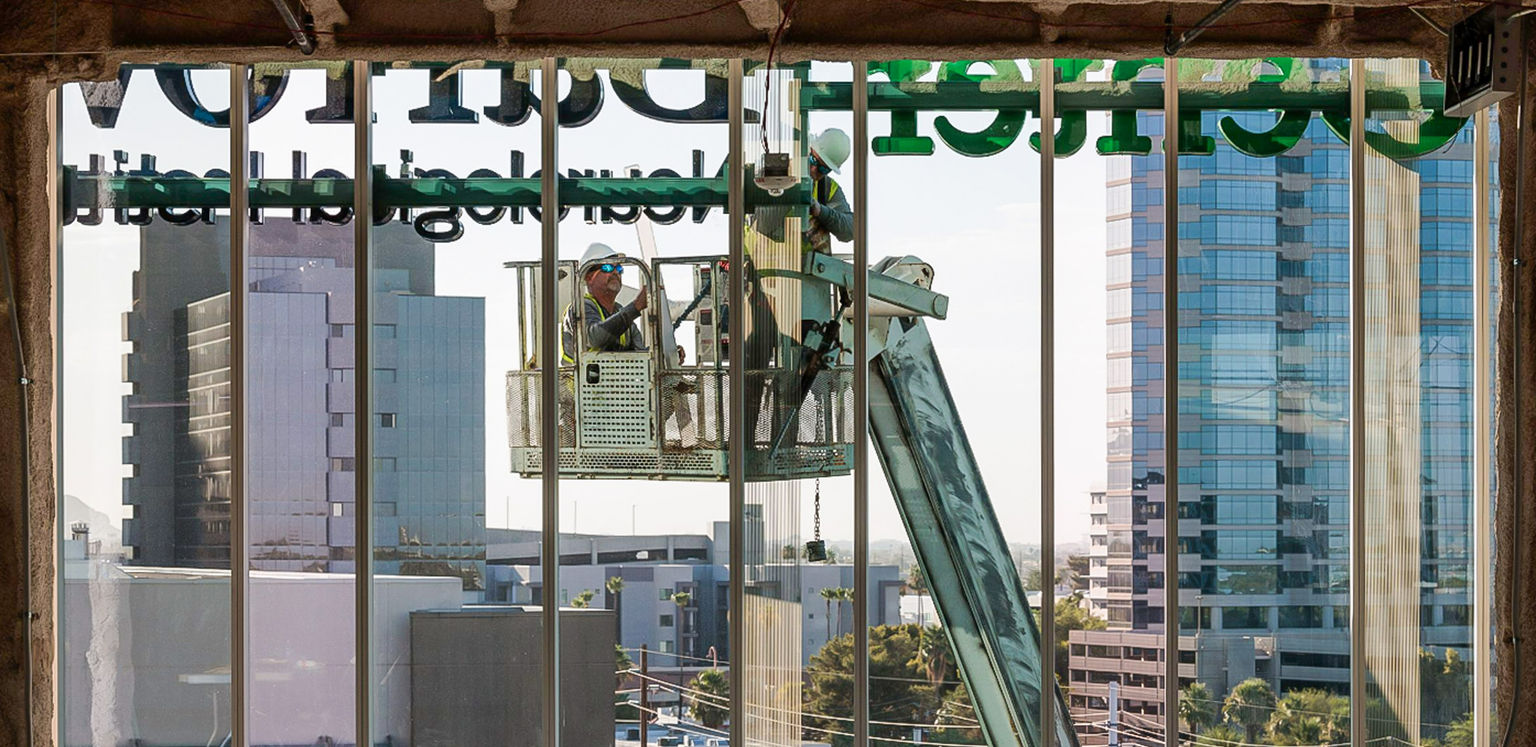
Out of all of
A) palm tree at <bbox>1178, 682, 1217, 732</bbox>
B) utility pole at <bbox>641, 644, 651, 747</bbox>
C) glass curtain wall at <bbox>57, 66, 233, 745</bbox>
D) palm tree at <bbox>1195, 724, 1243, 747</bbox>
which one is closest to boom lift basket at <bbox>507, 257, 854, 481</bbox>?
utility pole at <bbox>641, 644, 651, 747</bbox>

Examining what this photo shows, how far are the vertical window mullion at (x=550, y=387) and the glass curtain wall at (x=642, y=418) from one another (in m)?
0.04

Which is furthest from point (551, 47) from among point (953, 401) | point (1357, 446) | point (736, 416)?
point (1357, 446)

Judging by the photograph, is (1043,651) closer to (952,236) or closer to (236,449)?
(952,236)

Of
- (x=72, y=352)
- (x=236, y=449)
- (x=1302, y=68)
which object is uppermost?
(x=1302, y=68)

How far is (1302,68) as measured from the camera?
549 centimetres

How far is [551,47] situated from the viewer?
511cm

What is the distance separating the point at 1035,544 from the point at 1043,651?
17.6 inches

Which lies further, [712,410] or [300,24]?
[712,410]

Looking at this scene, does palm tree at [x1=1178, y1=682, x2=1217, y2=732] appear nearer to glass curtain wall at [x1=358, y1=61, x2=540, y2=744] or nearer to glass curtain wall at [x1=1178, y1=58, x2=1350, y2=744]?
glass curtain wall at [x1=1178, y1=58, x2=1350, y2=744]

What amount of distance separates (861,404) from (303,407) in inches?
91.3

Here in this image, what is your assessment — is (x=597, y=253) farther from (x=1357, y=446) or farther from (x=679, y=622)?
(x=1357, y=446)

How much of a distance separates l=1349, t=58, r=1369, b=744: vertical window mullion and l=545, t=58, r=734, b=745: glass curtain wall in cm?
264

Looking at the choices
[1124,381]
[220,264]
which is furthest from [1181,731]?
[220,264]

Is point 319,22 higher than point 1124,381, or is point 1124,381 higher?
point 319,22
